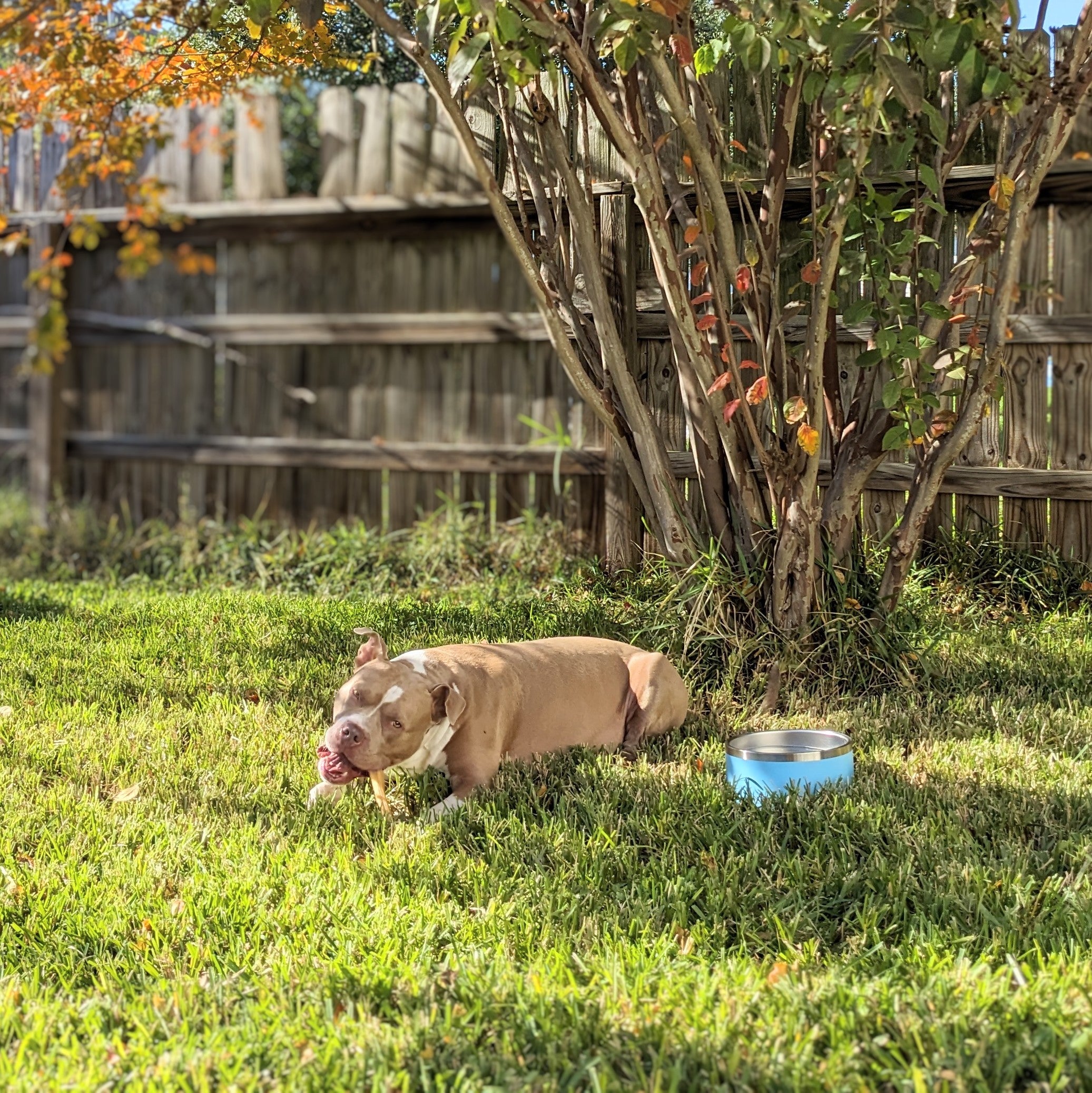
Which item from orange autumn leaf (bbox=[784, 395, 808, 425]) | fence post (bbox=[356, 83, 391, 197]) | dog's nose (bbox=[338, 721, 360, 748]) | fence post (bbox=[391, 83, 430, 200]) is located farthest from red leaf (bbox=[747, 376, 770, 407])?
fence post (bbox=[356, 83, 391, 197])

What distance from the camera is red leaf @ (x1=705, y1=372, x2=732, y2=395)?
415 centimetres

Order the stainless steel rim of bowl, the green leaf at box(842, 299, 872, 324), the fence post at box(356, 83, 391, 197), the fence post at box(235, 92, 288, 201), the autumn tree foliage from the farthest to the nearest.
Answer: the fence post at box(235, 92, 288, 201) < the fence post at box(356, 83, 391, 197) < the green leaf at box(842, 299, 872, 324) < the autumn tree foliage < the stainless steel rim of bowl

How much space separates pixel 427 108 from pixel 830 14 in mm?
4679

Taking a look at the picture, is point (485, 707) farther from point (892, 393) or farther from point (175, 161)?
point (175, 161)

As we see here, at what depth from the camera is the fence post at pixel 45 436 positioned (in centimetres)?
871

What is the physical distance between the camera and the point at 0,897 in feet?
9.20

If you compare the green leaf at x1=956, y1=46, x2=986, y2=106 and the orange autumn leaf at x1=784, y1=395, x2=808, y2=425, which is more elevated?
the green leaf at x1=956, y1=46, x2=986, y2=106

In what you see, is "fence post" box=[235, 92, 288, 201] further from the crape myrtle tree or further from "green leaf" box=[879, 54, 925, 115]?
"green leaf" box=[879, 54, 925, 115]

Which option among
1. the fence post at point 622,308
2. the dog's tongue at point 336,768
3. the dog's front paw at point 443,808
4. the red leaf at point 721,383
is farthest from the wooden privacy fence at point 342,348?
the dog's tongue at point 336,768

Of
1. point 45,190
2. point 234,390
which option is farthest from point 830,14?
point 45,190

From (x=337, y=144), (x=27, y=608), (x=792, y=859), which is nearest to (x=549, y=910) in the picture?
(x=792, y=859)

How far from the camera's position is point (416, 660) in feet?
11.3

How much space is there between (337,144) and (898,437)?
489 cm

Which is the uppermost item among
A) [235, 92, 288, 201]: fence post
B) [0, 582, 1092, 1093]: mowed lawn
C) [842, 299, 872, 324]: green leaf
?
[235, 92, 288, 201]: fence post
